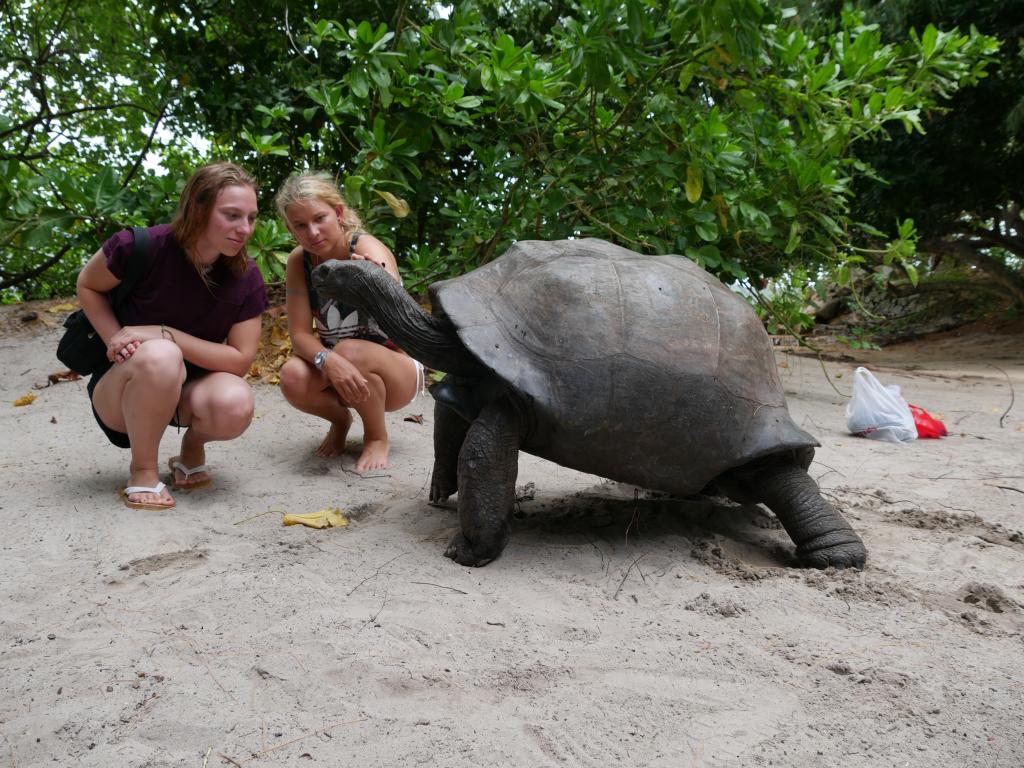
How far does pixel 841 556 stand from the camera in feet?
9.29

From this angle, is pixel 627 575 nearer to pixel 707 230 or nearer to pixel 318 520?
pixel 318 520

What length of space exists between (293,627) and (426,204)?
186 inches

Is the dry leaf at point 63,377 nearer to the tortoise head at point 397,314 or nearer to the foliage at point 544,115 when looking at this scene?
the foliage at point 544,115

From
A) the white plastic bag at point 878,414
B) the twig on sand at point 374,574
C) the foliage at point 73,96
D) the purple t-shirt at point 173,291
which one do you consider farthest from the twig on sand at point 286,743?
the foliage at point 73,96

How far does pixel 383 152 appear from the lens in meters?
4.66

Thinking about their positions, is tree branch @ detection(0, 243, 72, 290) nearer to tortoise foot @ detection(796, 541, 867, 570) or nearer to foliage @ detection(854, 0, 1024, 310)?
tortoise foot @ detection(796, 541, 867, 570)

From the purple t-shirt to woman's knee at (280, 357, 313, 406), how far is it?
0.52m

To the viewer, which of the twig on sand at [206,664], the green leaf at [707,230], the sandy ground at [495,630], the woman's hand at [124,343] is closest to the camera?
the sandy ground at [495,630]

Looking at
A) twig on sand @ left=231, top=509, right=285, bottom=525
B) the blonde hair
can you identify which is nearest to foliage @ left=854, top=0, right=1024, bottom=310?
the blonde hair

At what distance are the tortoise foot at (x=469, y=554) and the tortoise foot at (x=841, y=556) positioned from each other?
1220 mm

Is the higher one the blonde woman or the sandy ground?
the blonde woman

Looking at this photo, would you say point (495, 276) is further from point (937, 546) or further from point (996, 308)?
point (996, 308)

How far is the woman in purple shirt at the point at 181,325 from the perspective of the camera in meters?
3.13

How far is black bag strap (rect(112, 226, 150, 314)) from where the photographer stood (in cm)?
316
